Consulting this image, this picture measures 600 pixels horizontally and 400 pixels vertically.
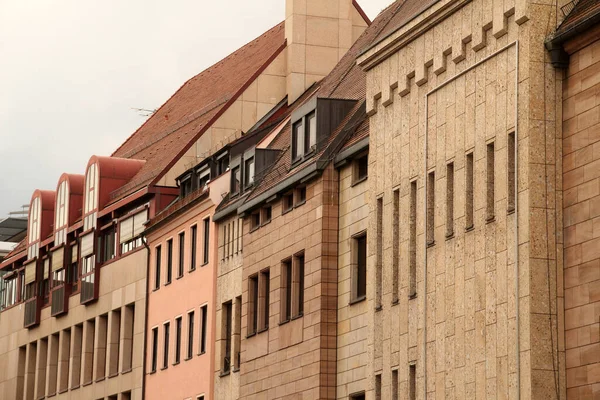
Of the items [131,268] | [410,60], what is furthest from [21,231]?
[410,60]

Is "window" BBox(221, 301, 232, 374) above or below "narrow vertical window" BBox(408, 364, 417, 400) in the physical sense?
above

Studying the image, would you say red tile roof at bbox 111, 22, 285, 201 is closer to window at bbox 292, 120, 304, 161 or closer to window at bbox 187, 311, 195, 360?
window at bbox 187, 311, 195, 360

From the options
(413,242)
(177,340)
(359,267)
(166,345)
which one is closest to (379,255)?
(413,242)

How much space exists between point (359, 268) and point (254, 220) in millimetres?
7913

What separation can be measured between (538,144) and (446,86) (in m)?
4.72

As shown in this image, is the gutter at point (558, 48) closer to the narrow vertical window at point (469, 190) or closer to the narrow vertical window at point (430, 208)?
the narrow vertical window at point (469, 190)

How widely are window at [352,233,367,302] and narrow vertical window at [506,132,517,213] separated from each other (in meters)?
11.0

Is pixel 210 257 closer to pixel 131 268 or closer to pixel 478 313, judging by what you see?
pixel 131 268

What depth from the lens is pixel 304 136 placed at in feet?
171

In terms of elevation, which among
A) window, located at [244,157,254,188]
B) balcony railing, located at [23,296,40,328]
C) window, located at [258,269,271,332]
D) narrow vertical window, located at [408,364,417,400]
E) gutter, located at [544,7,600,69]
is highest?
balcony railing, located at [23,296,40,328]

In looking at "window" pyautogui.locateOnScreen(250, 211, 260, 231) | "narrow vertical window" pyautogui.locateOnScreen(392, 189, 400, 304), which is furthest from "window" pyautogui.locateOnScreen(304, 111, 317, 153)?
"narrow vertical window" pyautogui.locateOnScreen(392, 189, 400, 304)

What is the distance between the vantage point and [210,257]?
197 feet

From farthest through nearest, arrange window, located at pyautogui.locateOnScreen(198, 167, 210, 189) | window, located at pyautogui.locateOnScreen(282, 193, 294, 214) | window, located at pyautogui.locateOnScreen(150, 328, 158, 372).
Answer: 1. window, located at pyautogui.locateOnScreen(150, 328, 158, 372)
2. window, located at pyautogui.locateOnScreen(198, 167, 210, 189)
3. window, located at pyautogui.locateOnScreen(282, 193, 294, 214)

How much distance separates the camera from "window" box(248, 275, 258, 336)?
54.9 metres
